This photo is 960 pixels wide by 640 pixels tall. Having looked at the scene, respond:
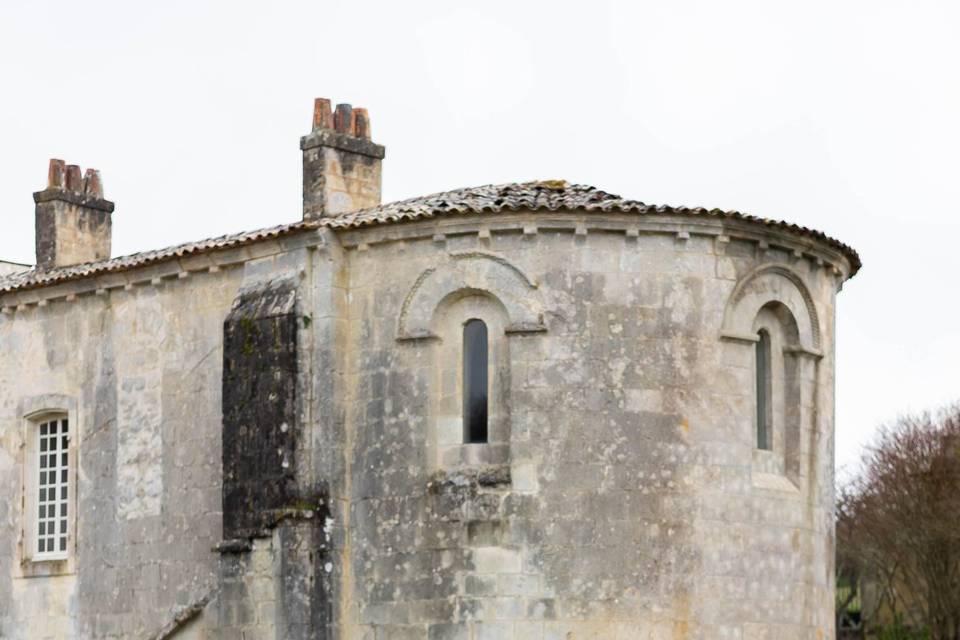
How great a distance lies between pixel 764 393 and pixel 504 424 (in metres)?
3.72

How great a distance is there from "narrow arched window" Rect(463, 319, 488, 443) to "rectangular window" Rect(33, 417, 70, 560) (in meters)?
7.37

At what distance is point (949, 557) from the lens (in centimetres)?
5850

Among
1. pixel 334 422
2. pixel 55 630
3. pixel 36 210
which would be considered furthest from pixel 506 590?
pixel 36 210

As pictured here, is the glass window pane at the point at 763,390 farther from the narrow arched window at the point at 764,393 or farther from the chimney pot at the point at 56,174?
the chimney pot at the point at 56,174

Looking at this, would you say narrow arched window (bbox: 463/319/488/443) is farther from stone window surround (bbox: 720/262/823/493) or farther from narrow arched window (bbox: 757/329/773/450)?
narrow arched window (bbox: 757/329/773/450)

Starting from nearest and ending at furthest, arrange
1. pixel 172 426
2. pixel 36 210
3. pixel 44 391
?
pixel 172 426, pixel 44 391, pixel 36 210

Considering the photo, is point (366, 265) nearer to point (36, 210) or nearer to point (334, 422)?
point (334, 422)

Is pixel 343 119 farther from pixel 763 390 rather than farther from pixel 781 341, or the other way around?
pixel 763 390

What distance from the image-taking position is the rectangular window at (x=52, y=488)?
1337 inches

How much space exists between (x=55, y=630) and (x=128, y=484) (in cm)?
258

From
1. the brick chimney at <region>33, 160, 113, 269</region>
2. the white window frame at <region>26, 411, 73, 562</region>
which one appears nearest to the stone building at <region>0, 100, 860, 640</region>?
the white window frame at <region>26, 411, 73, 562</region>

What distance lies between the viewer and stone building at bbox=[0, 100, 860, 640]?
93.9 feet

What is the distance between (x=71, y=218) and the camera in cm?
3634

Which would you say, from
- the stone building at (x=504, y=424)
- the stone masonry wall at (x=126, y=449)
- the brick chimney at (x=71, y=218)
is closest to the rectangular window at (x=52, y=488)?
the stone masonry wall at (x=126, y=449)
